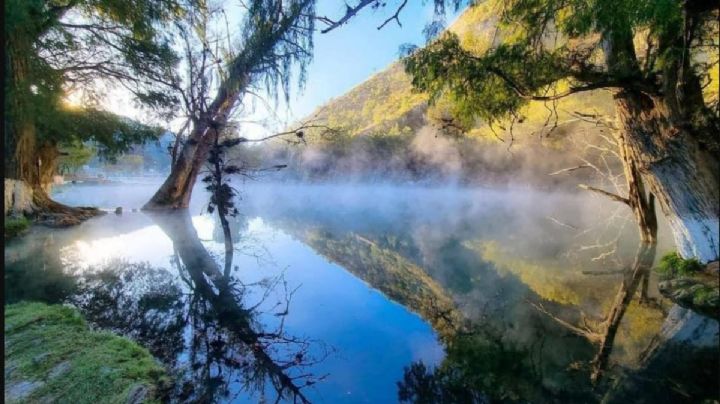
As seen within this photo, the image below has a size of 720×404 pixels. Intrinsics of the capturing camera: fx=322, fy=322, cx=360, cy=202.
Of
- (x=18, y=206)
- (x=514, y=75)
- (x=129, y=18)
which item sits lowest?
(x=18, y=206)

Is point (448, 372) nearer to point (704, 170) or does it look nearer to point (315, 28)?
point (704, 170)

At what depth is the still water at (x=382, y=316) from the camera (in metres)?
2.16

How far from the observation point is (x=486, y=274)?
16.9ft

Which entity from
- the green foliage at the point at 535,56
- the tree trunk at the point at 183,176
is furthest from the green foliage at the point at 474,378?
the tree trunk at the point at 183,176

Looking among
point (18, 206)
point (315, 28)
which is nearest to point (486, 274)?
point (315, 28)

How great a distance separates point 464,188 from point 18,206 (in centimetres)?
2534

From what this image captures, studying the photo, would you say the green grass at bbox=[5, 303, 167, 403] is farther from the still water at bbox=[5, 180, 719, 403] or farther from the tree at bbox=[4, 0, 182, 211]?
the tree at bbox=[4, 0, 182, 211]

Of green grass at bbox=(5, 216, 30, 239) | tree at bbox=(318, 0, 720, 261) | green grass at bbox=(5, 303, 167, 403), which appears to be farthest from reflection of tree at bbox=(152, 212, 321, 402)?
green grass at bbox=(5, 216, 30, 239)

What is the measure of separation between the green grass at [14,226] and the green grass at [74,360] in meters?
5.26

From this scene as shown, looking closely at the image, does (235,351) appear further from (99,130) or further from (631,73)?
(99,130)

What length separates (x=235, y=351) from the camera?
2.57 metres

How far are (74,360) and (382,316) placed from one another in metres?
2.50

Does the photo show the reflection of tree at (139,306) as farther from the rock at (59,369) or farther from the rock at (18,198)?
the rock at (18,198)

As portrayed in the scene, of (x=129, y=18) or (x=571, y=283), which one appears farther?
(x=129, y=18)
